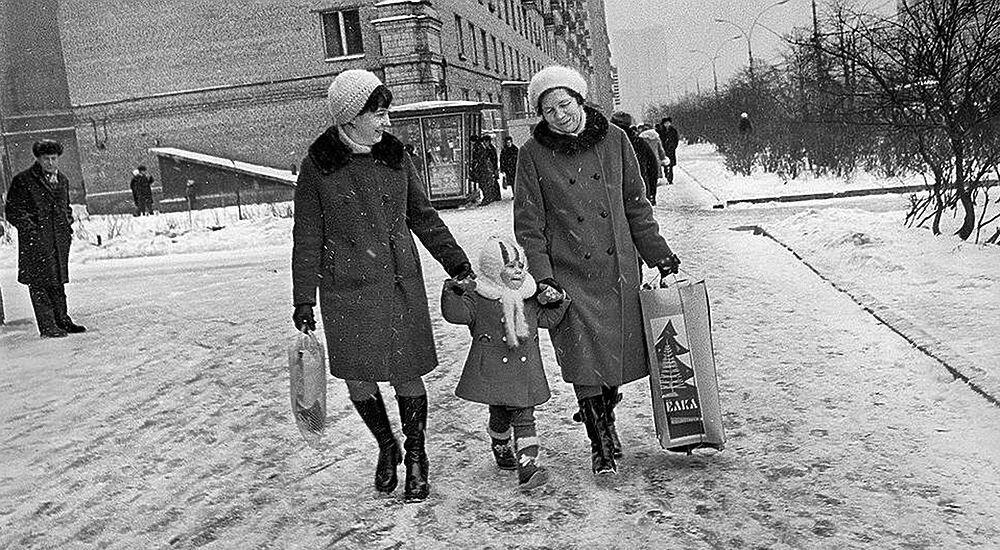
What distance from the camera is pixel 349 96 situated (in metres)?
4.48

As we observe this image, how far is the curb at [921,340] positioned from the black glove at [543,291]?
7.51 feet

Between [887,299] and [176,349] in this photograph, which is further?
[176,349]

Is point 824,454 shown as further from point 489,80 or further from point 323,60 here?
point 489,80

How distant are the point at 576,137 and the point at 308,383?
1547 mm

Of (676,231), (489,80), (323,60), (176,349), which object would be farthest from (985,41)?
(489,80)

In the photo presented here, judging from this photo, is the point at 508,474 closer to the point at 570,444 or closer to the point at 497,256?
the point at 570,444

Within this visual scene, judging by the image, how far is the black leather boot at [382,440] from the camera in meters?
4.71

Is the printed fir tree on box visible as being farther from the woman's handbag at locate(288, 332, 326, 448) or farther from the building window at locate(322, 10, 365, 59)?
the building window at locate(322, 10, 365, 59)

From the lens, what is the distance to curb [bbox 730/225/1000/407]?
5.78 metres

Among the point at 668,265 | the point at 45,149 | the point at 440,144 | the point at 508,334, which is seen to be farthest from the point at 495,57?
the point at 508,334

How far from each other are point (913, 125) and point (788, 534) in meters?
8.45

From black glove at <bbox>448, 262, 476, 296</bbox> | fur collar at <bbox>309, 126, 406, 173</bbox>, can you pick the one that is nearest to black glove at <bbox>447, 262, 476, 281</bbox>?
black glove at <bbox>448, 262, 476, 296</bbox>

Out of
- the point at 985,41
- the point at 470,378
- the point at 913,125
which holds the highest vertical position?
the point at 985,41

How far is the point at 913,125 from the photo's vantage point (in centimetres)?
1137
